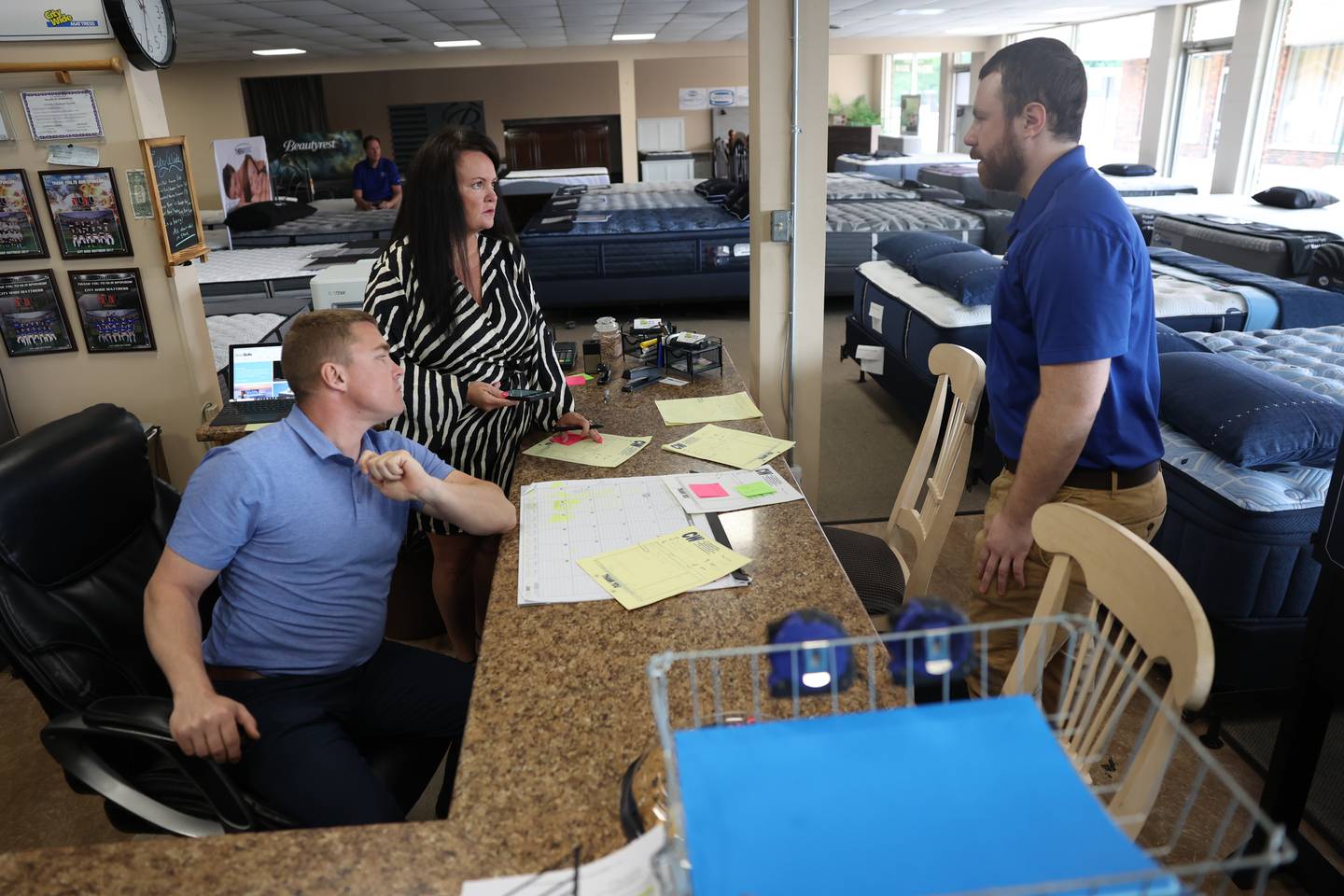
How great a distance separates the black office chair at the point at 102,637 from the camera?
1.38 meters

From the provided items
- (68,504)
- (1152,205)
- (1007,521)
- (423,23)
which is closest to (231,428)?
(68,504)

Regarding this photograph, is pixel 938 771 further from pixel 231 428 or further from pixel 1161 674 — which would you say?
pixel 231 428

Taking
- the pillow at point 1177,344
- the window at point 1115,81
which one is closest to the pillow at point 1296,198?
the window at point 1115,81

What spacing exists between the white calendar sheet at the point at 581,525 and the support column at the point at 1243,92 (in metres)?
9.18

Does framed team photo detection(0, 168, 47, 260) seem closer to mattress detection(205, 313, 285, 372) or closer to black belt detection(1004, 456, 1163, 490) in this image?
mattress detection(205, 313, 285, 372)

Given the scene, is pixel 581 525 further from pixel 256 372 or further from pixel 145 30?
pixel 145 30

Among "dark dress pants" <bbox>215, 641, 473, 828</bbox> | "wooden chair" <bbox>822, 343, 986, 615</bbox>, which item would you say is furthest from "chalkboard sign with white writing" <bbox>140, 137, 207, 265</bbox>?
"wooden chair" <bbox>822, 343, 986, 615</bbox>

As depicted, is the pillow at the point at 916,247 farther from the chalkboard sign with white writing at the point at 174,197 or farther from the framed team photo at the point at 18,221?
the framed team photo at the point at 18,221

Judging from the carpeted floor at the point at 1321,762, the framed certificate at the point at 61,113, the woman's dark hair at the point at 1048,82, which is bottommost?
the carpeted floor at the point at 1321,762

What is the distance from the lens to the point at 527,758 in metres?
1.12

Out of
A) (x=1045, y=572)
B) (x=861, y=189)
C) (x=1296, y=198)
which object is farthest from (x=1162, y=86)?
(x=1045, y=572)

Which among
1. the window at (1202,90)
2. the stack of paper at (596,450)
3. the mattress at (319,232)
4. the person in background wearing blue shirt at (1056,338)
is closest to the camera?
the person in background wearing blue shirt at (1056,338)

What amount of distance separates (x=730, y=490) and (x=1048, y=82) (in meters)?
0.99

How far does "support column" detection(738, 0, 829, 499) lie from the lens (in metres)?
2.71
